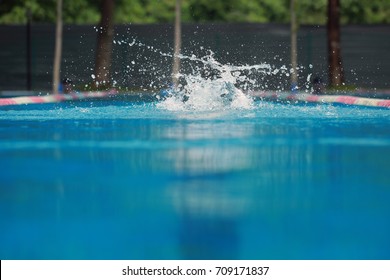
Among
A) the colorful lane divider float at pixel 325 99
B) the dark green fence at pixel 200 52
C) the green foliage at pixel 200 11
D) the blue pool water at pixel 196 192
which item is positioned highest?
the green foliage at pixel 200 11

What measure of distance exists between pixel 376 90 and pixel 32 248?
31205 mm

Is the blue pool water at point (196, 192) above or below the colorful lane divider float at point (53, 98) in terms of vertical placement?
below

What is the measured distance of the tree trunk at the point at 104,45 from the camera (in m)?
38.5

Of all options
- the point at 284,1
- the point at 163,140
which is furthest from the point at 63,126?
the point at 284,1

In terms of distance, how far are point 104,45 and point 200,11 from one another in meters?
18.5

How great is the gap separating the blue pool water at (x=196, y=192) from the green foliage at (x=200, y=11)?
31.1m

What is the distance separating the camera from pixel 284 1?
186 feet

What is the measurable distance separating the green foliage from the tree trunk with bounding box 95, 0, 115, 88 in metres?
10.5

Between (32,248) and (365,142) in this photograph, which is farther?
(365,142)

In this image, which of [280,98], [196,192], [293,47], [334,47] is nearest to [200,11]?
[334,47]

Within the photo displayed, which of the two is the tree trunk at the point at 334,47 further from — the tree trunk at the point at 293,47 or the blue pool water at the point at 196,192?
the blue pool water at the point at 196,192

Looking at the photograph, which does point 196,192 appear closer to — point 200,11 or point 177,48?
point 177,48

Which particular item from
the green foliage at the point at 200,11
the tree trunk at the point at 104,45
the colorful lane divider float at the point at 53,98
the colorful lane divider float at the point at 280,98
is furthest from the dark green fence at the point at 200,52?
the green foliage at the point at 200,11
